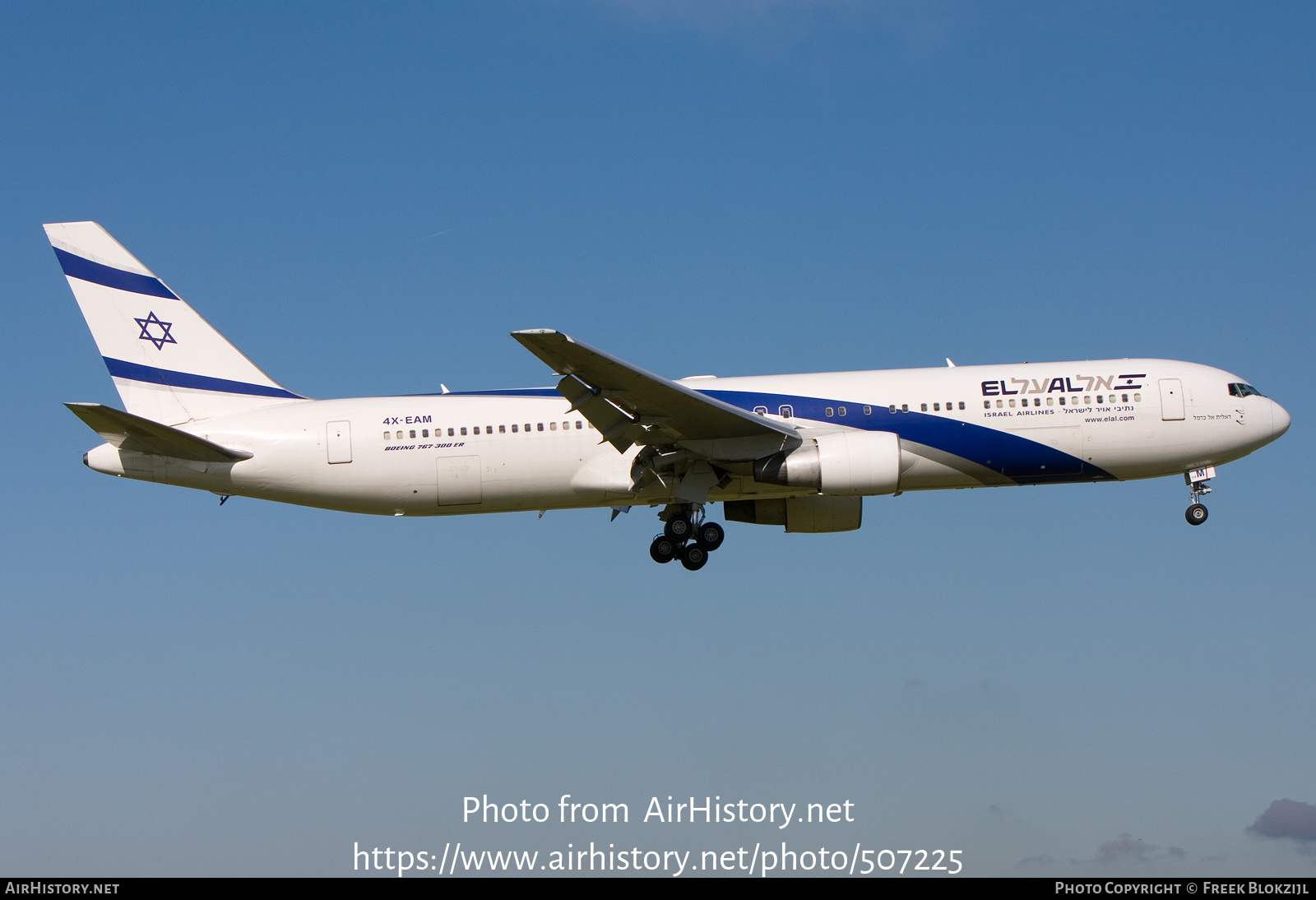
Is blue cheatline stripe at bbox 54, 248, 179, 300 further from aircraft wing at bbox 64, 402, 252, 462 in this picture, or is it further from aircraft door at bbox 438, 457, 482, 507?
aircraft door at bbox 438, 457, 482, 507

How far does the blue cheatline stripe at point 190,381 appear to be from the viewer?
29047 mm

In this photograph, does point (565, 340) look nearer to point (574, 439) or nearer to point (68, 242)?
point (574, 439)

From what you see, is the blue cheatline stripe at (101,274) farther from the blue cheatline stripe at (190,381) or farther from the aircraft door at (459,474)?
the aircraft door at (459,474)

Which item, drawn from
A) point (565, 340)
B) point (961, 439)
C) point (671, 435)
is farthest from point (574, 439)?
point (961, 439)

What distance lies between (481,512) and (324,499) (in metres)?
3.42

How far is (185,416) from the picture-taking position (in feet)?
94.3

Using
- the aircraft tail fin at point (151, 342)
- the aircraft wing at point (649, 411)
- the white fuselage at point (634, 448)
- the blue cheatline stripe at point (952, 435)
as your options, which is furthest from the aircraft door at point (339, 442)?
the blue cheatline stripe at point (952, 435)

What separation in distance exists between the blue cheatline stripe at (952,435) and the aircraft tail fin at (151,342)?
11062mm

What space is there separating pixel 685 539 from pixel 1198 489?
11736 mm

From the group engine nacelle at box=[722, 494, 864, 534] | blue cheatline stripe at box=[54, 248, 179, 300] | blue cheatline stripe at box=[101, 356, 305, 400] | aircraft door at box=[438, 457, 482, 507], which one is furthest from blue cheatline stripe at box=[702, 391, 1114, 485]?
blue cheatline stripe at box=[54, 248, 179, 300]

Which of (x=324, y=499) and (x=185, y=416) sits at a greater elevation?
(x=185, y=416)

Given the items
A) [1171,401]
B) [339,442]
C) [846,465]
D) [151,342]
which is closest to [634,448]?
[846,465]

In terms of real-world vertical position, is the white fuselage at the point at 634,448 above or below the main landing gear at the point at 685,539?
Result: above

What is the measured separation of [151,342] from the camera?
2955cm
